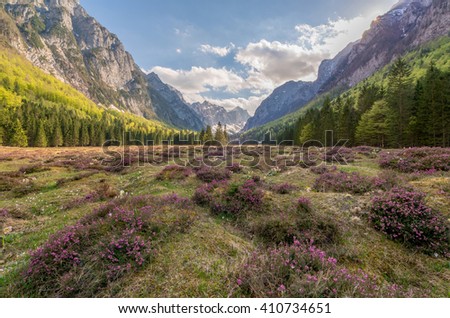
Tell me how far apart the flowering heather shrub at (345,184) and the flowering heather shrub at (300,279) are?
277 inches

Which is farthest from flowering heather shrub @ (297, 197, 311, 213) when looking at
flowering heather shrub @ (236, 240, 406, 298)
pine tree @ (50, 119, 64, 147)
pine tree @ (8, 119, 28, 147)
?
pine tree @ (50, 119, 64, 147)

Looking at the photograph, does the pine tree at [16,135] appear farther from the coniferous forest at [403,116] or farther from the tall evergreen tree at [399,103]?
the tall evergreen tree at [399,103]

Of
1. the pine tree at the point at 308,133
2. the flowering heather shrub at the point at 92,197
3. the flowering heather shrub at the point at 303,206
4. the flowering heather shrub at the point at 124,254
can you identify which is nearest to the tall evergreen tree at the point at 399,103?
the pine tree at the point at 308,133

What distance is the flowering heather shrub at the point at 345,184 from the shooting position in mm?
10266

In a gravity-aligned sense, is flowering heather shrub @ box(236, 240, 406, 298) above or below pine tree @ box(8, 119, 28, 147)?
below

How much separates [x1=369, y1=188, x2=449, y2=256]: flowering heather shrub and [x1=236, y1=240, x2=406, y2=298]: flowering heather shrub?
2386 mm

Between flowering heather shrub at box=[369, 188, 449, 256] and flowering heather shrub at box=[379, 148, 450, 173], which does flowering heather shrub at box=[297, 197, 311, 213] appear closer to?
flowering heather shrub at box=[369, 188, 449, 256]

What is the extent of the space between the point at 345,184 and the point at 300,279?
9.01m

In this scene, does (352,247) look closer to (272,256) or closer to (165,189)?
(272,256)

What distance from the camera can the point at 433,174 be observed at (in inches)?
476

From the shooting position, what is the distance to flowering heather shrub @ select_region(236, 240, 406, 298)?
11.0 ft

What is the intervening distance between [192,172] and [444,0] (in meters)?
306

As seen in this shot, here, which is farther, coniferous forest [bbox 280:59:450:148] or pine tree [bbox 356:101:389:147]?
pine tree [bbox 356:101:389:147]

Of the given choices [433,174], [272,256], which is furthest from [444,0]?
[272,256]
